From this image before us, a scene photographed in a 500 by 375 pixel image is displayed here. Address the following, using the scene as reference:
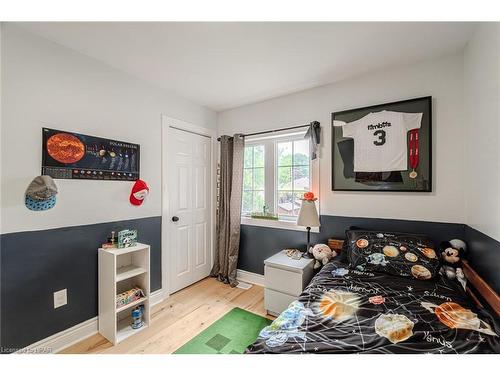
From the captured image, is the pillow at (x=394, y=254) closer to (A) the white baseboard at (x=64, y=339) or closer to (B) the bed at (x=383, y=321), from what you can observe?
(B) the bed at (x=383, y=321)

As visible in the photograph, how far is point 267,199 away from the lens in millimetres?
2814

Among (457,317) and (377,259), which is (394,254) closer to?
(377,259)

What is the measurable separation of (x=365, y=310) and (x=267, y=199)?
171cm

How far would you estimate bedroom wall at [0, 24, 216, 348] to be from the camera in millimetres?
1467

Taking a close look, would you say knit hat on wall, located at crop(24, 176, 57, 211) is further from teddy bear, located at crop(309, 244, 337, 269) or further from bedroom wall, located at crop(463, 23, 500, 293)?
bedroom wall, located at crop(463, 23, 500, 293)

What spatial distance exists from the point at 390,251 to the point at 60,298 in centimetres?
262

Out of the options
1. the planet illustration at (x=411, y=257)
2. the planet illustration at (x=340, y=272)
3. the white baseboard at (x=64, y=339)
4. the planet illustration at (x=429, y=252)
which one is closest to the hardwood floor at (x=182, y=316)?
the white baseboard at (x=64, y=339)

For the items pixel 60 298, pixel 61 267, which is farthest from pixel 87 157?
pixel 60 298

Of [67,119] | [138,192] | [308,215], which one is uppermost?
[67,119]

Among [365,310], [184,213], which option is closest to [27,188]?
[184,213]

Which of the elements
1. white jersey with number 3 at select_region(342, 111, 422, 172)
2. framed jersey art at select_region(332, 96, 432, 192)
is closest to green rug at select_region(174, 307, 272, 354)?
framed jersey art at select_region(332, 96, 432, 192)

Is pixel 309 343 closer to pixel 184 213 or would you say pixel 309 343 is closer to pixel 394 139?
pixel 394 139

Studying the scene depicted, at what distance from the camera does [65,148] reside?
5.58 feet

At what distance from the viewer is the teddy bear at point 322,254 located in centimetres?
213
